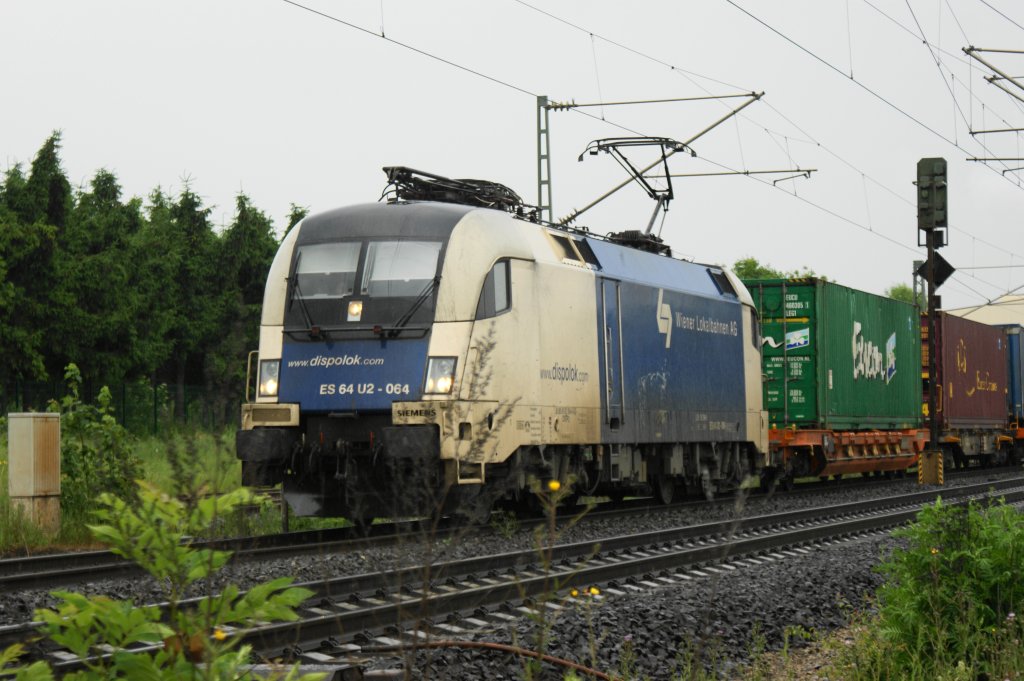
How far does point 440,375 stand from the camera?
12609 millimetres

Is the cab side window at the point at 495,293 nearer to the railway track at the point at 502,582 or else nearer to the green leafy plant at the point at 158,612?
the railway track at the point at 502,582

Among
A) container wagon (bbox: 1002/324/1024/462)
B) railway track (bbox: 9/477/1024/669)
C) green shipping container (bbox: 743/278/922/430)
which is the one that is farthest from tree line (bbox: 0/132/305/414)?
container wagon (bbox: 1002/324/1024/462)

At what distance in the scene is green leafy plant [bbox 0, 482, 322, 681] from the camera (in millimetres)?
3256

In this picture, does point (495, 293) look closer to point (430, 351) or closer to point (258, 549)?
point (430, 351)

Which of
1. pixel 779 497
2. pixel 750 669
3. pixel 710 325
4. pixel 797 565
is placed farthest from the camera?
pixel 779 497

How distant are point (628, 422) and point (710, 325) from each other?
323cm

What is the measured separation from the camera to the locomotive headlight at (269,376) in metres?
13.3

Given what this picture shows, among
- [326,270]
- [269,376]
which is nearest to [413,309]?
[326,270]

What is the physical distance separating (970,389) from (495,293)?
852 inches

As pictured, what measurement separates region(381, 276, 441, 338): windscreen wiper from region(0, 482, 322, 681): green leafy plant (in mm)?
9335

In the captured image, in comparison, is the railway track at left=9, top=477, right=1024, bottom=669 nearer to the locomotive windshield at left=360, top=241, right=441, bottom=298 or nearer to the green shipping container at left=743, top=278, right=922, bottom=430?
the locomotive windshield at left=360, top=241, right=441, bottom=298

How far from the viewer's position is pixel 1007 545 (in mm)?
7254

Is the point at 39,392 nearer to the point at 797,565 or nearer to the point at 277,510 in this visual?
the point at 277,510

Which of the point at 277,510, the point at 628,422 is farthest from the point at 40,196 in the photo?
the point at 628,422
